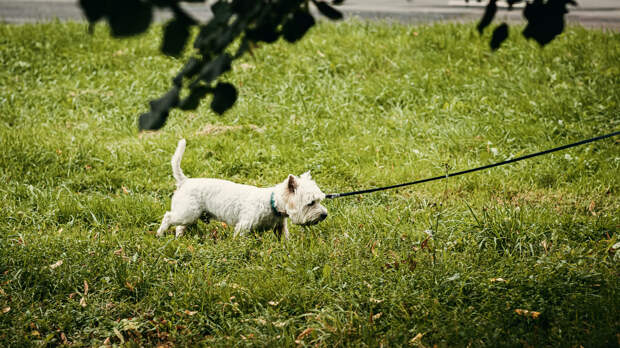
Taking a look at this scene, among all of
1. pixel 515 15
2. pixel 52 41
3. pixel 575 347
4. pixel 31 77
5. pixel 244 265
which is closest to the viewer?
pixel 575 347

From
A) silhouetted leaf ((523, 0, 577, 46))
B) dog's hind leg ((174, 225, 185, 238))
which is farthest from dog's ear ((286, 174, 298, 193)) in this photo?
silhouetted leaf ((523, 0, 577, 46))

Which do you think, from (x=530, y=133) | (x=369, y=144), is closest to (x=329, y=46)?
(x=369, y=144)

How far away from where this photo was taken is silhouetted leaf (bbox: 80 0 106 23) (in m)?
1.52

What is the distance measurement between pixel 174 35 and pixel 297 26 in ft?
2.08

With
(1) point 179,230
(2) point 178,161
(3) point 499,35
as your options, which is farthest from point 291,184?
(3) point 499,35

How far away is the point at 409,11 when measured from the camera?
10.8 m

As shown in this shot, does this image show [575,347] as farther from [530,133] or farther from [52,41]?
[52,41]

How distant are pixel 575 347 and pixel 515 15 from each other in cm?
850

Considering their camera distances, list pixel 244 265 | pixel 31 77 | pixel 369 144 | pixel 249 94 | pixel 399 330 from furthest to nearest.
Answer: pixel 31 77 → pixel 249 94 → pixel 369 144 → pixel 244 265 → pixel 399 330

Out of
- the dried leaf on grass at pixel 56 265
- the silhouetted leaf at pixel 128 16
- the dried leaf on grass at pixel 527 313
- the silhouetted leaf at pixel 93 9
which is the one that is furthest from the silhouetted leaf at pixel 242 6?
the dried leaf on grass at pixel 56 265

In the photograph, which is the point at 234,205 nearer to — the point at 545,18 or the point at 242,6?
the point at 242,6

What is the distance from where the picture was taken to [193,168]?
5.88 m

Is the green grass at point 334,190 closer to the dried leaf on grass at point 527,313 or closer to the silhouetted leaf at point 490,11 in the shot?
the dried leaf on grass at point 527,313

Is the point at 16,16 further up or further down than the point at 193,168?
further down
